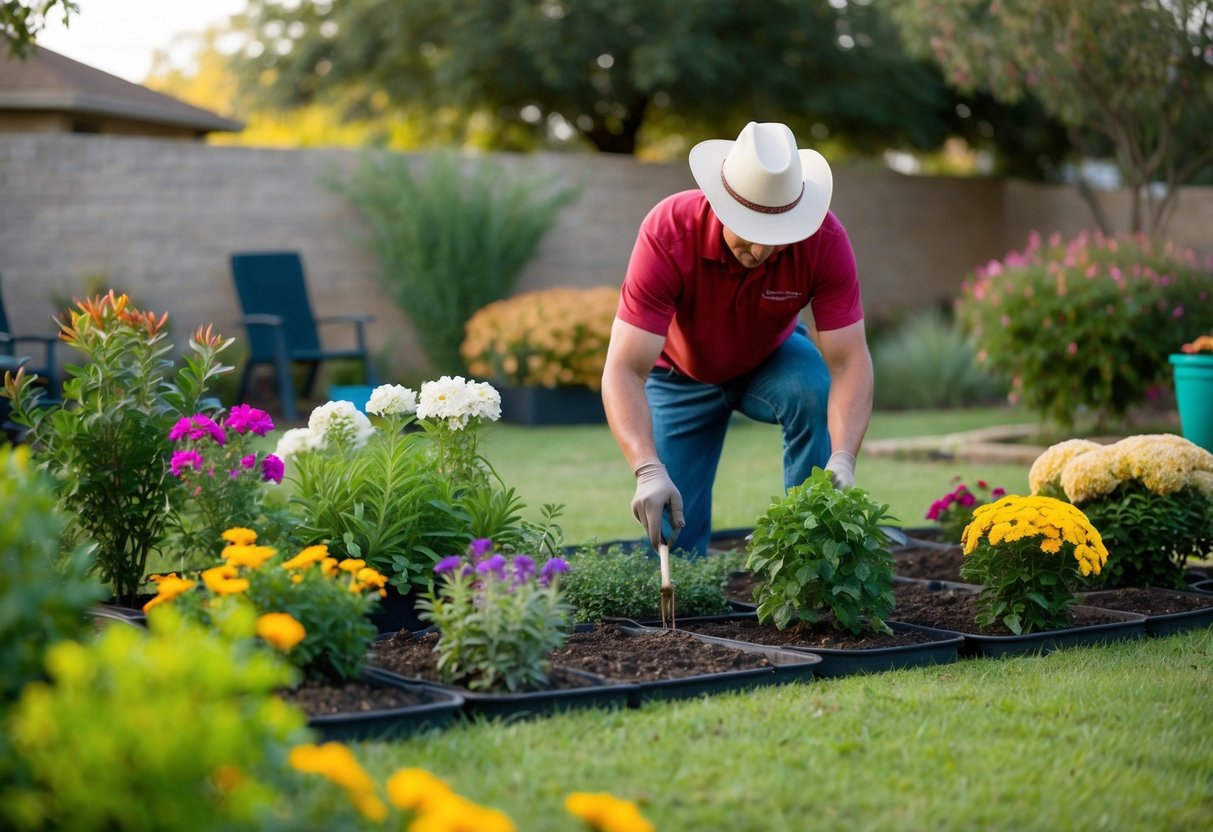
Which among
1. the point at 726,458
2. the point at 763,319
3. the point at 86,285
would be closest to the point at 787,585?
the point at 763,319

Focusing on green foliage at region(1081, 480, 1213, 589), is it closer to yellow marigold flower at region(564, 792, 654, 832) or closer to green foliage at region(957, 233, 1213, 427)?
yellow marigold flower at region(564, 792, 654, 832)

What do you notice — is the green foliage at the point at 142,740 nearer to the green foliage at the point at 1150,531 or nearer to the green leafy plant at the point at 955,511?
the green foliage at the point at 1150,531

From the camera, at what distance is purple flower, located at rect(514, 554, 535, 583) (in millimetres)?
2977

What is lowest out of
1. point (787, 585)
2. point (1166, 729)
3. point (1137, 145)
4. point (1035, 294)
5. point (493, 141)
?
point (1166, 729)

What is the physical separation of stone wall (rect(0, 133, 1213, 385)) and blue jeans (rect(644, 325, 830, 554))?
7.08m

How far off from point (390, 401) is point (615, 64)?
36.7 feet

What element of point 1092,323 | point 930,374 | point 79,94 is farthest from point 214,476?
point 930,374

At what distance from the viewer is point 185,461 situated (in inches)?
129

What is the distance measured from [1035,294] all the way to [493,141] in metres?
9.43

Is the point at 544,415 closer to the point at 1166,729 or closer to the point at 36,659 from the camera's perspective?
the point at 1166,729

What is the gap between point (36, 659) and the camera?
2.01 metres

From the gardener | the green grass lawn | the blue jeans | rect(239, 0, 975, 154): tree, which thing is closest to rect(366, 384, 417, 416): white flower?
the green grass lawn

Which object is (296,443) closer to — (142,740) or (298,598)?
(298,598)

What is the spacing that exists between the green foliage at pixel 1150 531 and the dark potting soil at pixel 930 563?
1.67 ft
